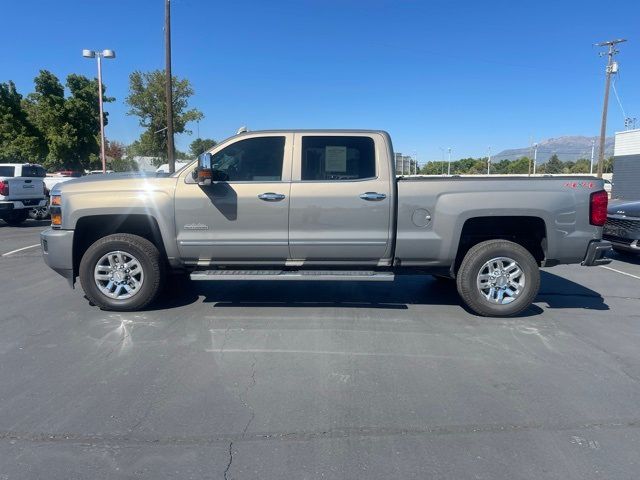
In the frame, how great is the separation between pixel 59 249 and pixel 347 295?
11.7 feet

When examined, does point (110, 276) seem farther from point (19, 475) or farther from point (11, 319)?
point (19, 475)

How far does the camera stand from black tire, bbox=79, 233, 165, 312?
5.81 metres

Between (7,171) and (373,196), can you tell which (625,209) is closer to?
(373,196)

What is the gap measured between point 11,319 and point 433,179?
5.13 metres

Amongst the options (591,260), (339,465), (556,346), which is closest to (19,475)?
(339,465)

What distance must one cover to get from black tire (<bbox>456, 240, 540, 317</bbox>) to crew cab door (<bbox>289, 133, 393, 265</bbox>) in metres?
0.95

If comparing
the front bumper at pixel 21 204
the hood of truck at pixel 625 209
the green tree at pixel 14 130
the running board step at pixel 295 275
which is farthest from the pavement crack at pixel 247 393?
the green tree at pixel 14 130

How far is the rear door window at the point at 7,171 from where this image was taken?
16.4 metres

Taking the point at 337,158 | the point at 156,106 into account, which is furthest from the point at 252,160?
the point at 156,106

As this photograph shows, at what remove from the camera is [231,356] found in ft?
15.2

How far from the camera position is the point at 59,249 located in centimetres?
579

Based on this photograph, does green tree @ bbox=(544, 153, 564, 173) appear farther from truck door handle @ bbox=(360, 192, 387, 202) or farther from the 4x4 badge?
the 4x4 badge

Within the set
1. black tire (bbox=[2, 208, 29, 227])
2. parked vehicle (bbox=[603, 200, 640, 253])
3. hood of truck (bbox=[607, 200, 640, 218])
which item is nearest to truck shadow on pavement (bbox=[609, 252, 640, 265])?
parked vehicle (bbox=[603, 200, 640, 253])

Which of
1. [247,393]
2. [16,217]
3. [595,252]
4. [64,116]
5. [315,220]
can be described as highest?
[64,116]
